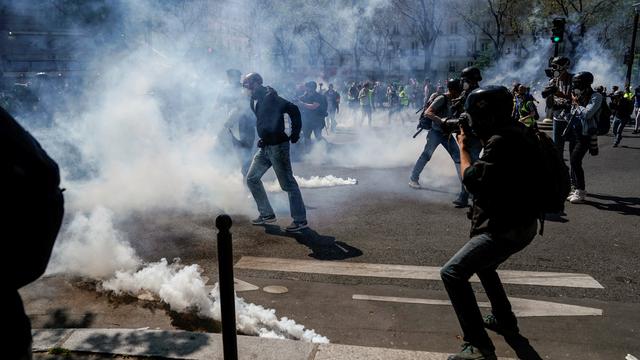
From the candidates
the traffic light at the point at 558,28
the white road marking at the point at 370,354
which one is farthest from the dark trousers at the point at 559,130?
the traffic light at the point at 558,28

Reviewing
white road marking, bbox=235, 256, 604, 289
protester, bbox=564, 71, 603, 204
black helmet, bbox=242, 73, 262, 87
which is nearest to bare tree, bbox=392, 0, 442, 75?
protester, bbox=564, 71, 603, 204

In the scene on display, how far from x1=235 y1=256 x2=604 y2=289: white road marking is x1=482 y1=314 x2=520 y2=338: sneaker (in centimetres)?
87

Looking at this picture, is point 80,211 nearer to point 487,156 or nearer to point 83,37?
point 487,156

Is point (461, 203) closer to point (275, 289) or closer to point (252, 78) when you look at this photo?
point (252, 78)

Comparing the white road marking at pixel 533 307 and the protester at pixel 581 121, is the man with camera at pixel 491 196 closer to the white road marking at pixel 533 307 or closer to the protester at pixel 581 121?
the white road marking at pixel 533 307

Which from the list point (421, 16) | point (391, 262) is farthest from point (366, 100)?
point (391, 262)

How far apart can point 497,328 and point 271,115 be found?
3.29 meters

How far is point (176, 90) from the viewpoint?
41.0 feet

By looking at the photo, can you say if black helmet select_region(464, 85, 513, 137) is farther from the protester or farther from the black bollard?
the protester

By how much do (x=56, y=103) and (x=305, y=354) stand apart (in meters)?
16.2

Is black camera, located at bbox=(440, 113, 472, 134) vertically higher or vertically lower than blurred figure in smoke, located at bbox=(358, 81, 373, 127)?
lower

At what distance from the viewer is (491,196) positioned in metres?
2.66

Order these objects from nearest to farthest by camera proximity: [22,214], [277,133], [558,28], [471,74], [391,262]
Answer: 1. [22,214]
2. [391,262]
3. [277,133]
4. [471,74]
5. [558,28]

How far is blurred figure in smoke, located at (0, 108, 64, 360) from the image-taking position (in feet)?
4.26
